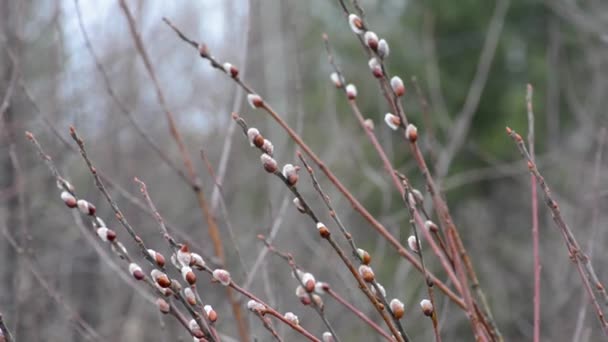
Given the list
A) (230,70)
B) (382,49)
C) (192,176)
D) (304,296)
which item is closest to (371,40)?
(382,49)

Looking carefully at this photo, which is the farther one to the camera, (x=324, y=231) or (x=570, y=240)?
(x=570, y=240)

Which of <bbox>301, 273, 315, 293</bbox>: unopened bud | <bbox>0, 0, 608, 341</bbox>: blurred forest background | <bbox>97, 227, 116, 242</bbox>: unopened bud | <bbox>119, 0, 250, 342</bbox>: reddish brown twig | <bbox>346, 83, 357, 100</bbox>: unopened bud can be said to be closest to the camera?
<bbox>301, 273, 315, 293</bbox>: unopened bud

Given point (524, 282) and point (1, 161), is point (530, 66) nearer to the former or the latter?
point (524, 282)

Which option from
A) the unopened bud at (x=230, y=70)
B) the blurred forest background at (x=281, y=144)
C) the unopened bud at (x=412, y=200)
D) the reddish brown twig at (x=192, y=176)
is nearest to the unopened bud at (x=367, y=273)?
the unopened bud at (x=412, y=200)

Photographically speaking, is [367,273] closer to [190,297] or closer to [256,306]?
[256,306]

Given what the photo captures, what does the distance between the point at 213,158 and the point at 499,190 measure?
502 cm

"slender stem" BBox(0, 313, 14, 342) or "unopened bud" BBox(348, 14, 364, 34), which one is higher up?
"unopened bud" BBox(348, 14, 364, 34)

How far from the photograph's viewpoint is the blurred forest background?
10.9ft

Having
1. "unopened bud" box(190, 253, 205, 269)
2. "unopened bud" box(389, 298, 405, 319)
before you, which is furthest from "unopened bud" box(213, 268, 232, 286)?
"unopened bud" box(389, 298, 405, 319)

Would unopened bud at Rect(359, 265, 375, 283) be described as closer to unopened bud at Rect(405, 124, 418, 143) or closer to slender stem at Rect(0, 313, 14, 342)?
unopened bud at Rect(405, 124, 418, 143)

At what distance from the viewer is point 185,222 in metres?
6.57

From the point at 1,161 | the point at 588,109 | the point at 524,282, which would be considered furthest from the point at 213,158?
the point at 524,282

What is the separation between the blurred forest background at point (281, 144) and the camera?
3316 mm

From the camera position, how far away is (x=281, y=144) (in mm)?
5848
